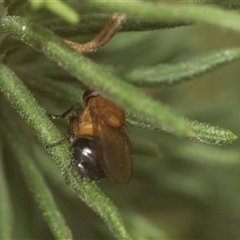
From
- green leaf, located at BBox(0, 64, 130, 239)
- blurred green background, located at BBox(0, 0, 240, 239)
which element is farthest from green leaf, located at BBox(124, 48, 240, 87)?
green leaf, located at BBox(0, 64, 130, 239)

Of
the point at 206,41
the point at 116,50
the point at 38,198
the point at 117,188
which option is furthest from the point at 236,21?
the point at 206,41

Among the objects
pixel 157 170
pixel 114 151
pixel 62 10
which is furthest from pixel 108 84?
pixel 157 170

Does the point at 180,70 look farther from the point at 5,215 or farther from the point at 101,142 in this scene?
the point at 5,215

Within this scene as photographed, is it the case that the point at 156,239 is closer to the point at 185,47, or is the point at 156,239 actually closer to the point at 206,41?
the point at 185,47

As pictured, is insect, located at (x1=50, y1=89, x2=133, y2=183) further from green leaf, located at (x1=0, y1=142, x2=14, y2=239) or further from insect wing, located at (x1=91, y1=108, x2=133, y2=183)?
green leaf, located at (x1=0, y1=142, x2=14, y2=239)

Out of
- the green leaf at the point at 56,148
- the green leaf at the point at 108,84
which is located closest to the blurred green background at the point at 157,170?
the green leaf at the point at 56,148

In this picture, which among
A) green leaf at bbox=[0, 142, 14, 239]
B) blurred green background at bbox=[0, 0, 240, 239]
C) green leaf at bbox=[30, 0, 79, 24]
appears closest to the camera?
green leaf at bbox=[30, 0, 79, 24]

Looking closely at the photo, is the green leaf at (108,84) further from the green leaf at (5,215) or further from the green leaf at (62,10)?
the green leaf at (5,215)
